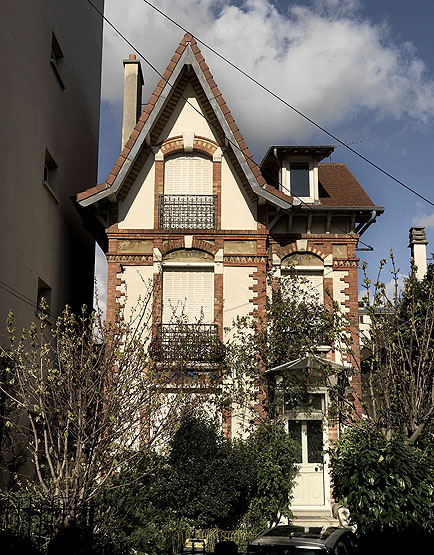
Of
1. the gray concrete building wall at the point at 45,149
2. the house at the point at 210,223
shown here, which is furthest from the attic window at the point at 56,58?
the house at the point at 210,223

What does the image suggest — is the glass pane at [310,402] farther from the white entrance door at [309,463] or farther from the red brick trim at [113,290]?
the red brick trim at [113,290]

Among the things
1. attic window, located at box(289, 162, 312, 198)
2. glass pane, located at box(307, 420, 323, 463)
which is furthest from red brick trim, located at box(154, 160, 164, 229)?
glass pane, located at box(307, 420, 323, 463)

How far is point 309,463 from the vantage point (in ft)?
56.0

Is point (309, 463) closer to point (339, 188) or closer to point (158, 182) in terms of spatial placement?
point (339, 188)

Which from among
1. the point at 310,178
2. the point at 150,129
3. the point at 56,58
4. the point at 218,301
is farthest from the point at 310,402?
the point at 56,58

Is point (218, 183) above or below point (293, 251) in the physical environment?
above

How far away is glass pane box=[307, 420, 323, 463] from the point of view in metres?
17.1

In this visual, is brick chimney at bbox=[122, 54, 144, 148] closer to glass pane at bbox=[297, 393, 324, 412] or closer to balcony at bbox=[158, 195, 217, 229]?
balcony at bbox=[158, 195, 217, 229]

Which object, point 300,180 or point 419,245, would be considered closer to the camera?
point 300,180

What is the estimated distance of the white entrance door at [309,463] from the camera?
55.1 feet

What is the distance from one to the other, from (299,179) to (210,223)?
→ 3046mm

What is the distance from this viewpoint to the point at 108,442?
11.5 metres

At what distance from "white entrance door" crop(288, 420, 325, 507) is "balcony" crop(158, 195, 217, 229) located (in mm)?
5621

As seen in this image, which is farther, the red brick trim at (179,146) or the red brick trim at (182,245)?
the red brick trim at (179,146)
